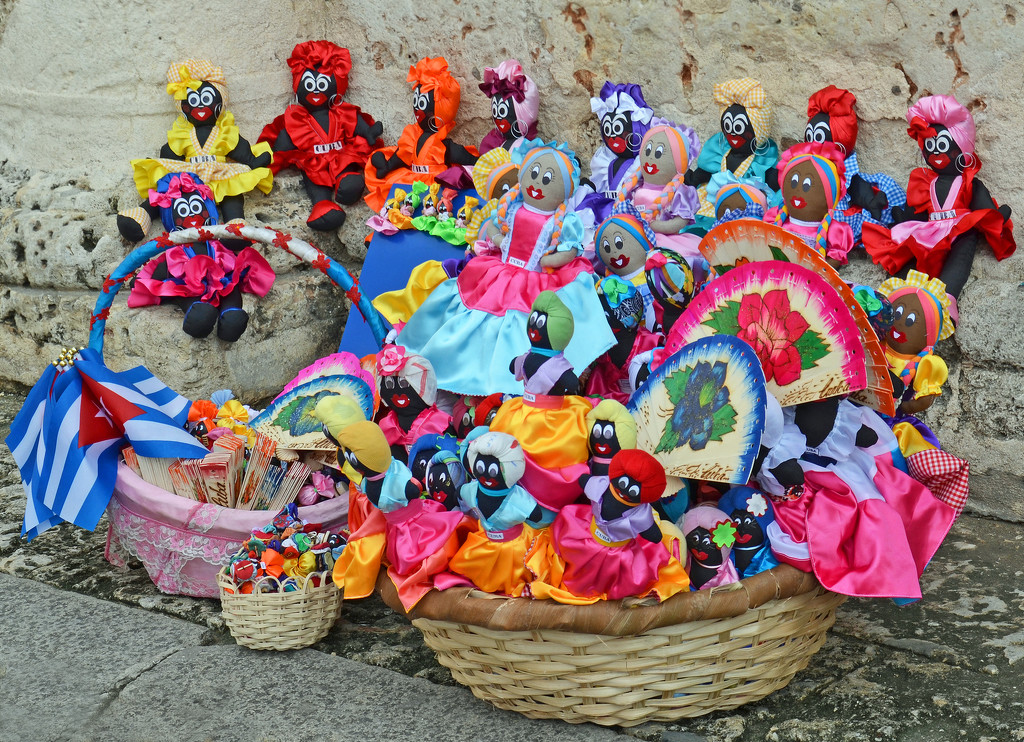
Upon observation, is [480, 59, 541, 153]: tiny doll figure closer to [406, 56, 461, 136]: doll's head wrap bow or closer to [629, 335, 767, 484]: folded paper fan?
[406, 56, 461, 136]: doll's head wrap bow

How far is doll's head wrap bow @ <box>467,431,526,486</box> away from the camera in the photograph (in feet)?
6.20

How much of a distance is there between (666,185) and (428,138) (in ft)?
3.22

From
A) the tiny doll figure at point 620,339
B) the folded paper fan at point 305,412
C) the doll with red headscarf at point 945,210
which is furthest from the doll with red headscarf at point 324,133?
the doll with red headscarf at point 945,210

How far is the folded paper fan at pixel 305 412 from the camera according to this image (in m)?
2.54


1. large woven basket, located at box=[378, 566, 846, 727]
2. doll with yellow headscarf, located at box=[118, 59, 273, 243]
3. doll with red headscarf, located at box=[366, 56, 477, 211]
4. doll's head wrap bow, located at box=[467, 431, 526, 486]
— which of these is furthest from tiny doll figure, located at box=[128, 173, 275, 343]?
doll's head wrap bow, located at box=[467, 431, 526, 486]

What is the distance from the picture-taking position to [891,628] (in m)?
2.29

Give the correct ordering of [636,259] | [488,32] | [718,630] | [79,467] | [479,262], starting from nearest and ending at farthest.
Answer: [718,630], [79,467], [636,259], [479,262], [488,32]

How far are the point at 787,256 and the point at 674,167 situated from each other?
81cm

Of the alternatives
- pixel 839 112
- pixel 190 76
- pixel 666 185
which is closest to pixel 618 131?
pixel 666 185

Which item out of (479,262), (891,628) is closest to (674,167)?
(479,262)

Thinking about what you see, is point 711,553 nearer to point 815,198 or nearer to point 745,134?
point 815,198

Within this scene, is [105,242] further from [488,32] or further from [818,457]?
[818,457]

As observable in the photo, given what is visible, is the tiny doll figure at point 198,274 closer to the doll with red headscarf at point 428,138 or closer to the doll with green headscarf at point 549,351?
the doll with red headscarf at point 428,138

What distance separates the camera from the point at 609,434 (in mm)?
1922
